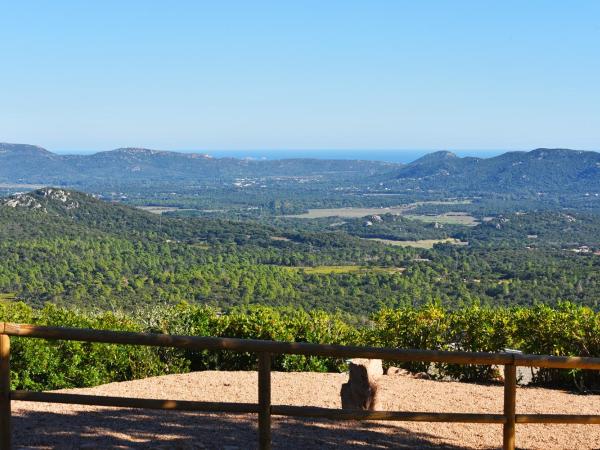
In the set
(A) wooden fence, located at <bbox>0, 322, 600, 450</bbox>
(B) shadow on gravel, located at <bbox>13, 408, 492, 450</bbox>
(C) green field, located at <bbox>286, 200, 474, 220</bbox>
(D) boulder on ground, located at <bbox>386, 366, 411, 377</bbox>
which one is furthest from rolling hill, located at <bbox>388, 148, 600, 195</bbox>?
(A) wooden fence, located at <bbox>0, 322, 600, 450</bbox>

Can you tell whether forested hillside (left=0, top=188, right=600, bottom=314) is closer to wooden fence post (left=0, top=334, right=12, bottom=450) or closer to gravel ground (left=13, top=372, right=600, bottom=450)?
gravel ground (left=13, top=372, right=600, bottom=450)

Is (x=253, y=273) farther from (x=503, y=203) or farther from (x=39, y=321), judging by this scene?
(x=503, y=203)

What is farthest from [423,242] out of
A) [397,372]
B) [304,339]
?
[397,372]

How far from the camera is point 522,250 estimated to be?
278 ft

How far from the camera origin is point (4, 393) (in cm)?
393

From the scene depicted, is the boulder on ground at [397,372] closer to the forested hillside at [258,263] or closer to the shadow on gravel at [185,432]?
the shadow on gravel at [185,432]

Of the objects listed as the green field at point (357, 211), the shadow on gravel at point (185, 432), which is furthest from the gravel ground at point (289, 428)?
the green field at point (357, 211)

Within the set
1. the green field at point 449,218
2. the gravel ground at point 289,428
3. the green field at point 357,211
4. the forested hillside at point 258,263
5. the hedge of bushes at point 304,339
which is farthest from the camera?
the green field at point 357,211

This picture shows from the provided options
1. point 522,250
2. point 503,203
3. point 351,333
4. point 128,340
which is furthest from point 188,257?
point 503,203

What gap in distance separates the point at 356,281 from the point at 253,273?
8.50m

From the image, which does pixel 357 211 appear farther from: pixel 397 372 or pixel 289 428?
pixel 289 428

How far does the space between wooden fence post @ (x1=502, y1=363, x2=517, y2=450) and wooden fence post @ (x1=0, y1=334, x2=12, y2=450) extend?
2.72 meters

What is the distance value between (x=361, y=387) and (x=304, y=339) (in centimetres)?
287

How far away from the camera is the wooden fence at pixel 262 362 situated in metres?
3.93
